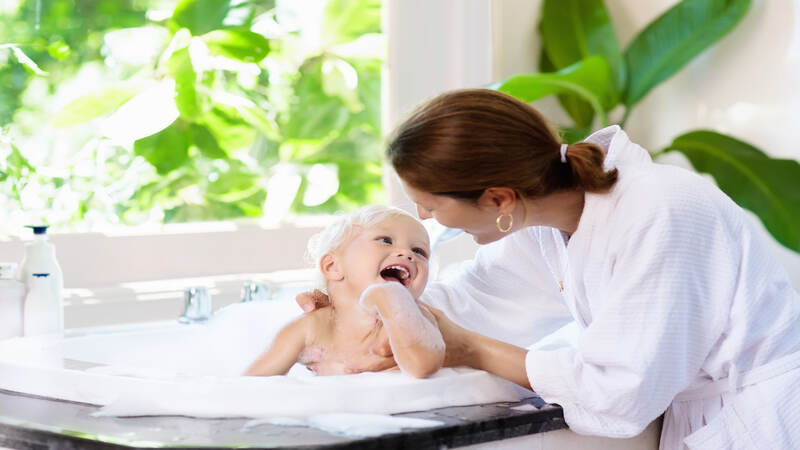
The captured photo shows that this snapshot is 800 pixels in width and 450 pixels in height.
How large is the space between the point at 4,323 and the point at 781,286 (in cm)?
146

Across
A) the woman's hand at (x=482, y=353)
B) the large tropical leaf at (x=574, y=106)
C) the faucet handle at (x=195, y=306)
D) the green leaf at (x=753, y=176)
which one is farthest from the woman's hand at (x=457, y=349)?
the large tropical leaf at (x=574, y=106)

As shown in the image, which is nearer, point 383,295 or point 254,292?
point 383,295

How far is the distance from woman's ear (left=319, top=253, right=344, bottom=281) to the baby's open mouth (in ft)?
0.28

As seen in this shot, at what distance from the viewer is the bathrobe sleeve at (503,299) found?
6.42 feet

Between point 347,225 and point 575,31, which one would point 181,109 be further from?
point 575,31

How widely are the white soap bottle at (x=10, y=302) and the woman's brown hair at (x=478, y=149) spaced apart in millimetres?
920

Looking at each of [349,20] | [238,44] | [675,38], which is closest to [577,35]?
[675,38]

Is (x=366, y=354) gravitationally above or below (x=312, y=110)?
below

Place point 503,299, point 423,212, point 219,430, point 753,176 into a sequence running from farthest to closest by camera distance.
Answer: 1. point 753,176
2. point 503,299
3. point 423,212
4. point 219,430

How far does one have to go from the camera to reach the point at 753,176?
8.13 ft

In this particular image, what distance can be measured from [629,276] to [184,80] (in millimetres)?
1558

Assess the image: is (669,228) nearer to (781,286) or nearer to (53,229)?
(781,286)

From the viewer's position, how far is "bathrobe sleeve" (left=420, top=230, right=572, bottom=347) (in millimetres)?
1956

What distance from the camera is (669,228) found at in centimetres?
144
